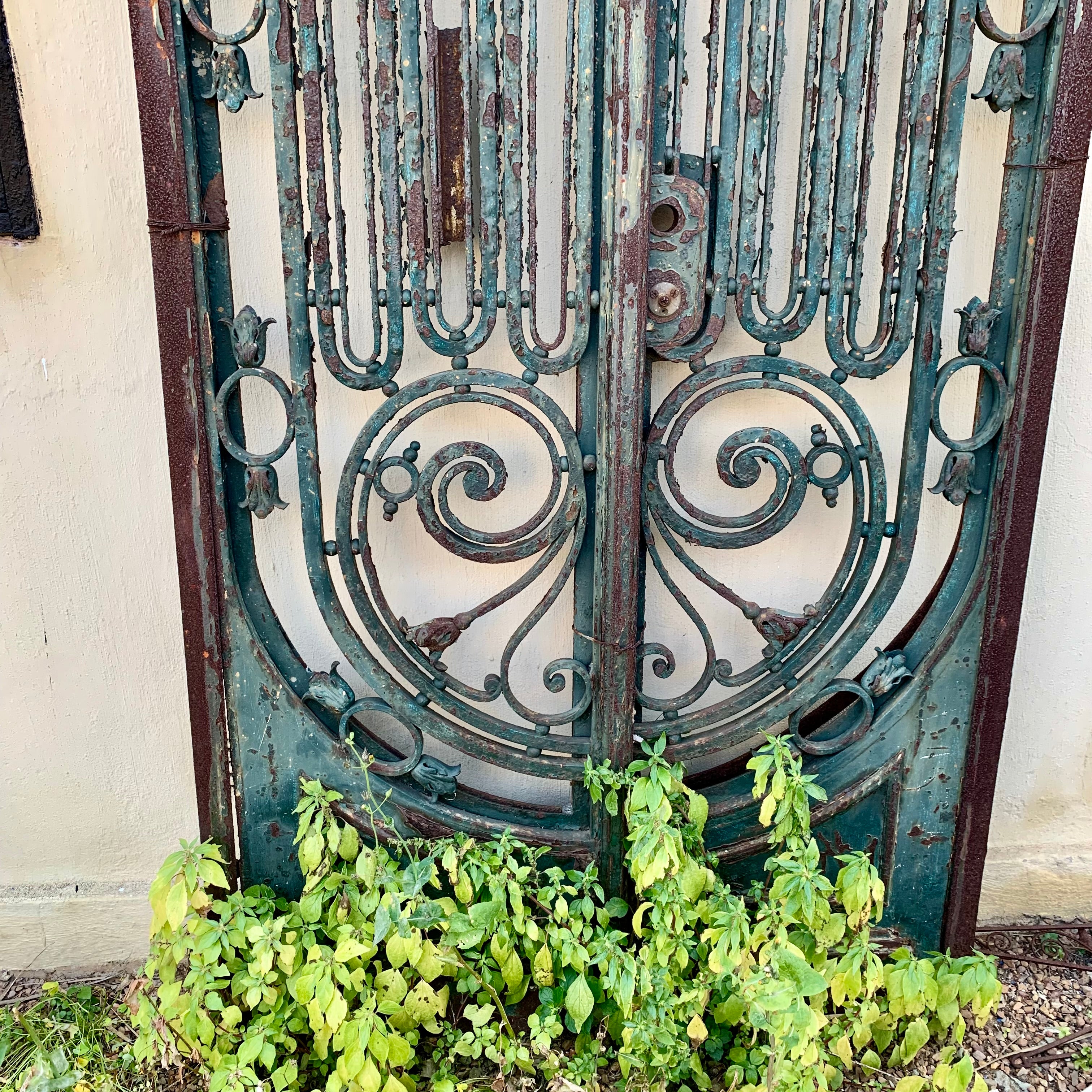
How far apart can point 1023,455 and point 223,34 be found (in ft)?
5.55

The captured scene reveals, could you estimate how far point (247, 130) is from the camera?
6.46 ft

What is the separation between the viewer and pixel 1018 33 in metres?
1.80

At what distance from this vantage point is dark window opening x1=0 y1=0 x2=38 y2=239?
6.28 ft

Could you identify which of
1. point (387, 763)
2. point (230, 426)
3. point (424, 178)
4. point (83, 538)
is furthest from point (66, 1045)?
point (424, 178)

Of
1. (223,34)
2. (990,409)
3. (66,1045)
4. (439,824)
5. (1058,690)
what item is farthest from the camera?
(1058,690)

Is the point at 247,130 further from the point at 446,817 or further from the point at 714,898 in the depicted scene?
the point at 714,898

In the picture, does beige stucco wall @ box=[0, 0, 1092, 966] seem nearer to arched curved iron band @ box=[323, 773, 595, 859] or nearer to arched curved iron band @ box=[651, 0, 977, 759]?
arched curved iron band @ box=[651, 0, 977, 759]

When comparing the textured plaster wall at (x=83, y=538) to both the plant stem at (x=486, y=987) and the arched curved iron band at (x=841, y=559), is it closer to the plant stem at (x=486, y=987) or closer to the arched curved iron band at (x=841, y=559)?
the plant stem at (x=486, y=987)

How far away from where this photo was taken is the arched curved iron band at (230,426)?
1.88m

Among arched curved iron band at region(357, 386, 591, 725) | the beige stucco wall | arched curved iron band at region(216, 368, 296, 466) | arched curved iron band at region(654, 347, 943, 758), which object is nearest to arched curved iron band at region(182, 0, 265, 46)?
the beige stucco wall

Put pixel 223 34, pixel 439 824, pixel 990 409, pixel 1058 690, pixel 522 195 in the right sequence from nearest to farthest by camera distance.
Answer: pixel 223 34, pixel 522 195, pixel 990 409, pixel 439 824, pixel 1058 690

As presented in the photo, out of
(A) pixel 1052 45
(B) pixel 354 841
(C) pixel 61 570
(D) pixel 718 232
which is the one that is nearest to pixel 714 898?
(B) pixel 354 841

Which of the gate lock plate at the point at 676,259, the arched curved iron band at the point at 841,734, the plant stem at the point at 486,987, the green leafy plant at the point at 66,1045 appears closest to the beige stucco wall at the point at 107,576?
the green leafy plant at the point at 66,1045

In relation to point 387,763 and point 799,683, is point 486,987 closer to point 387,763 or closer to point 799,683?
point 387,763
